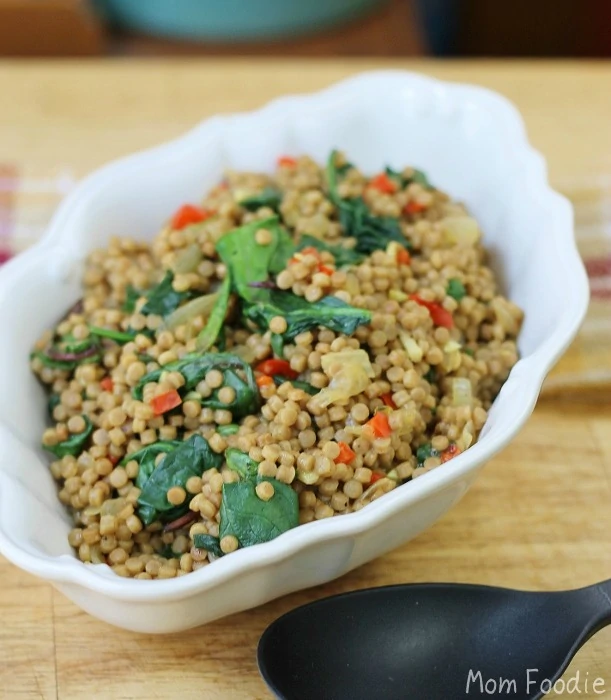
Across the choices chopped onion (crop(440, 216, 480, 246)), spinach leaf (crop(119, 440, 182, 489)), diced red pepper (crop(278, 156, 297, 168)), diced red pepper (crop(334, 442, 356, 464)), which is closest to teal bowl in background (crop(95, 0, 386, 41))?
diced red pepper (crop(278, 156, 297, 168))

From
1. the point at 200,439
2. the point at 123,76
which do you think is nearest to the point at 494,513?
the point at 200,439

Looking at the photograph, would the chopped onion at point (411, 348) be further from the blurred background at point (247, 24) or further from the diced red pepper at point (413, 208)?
the blurred background at point (247, 24)

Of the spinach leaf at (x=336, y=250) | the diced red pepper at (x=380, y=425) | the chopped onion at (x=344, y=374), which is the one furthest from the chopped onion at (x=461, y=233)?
the diced red pepper at (x=380, y=425)

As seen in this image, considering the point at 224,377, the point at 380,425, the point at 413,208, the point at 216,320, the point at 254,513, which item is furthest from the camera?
the point at 413,208

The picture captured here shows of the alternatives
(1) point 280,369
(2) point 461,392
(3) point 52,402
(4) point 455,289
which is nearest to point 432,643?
(2) point 461,392

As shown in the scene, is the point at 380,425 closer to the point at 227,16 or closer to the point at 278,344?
the point at 278,344

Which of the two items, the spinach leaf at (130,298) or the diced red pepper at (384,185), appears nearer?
the spinach leaf at (130,298)

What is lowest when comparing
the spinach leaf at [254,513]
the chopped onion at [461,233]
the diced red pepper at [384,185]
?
the spinach leaf at [254,513]

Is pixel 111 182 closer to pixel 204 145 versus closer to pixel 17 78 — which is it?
pixel 204 145
